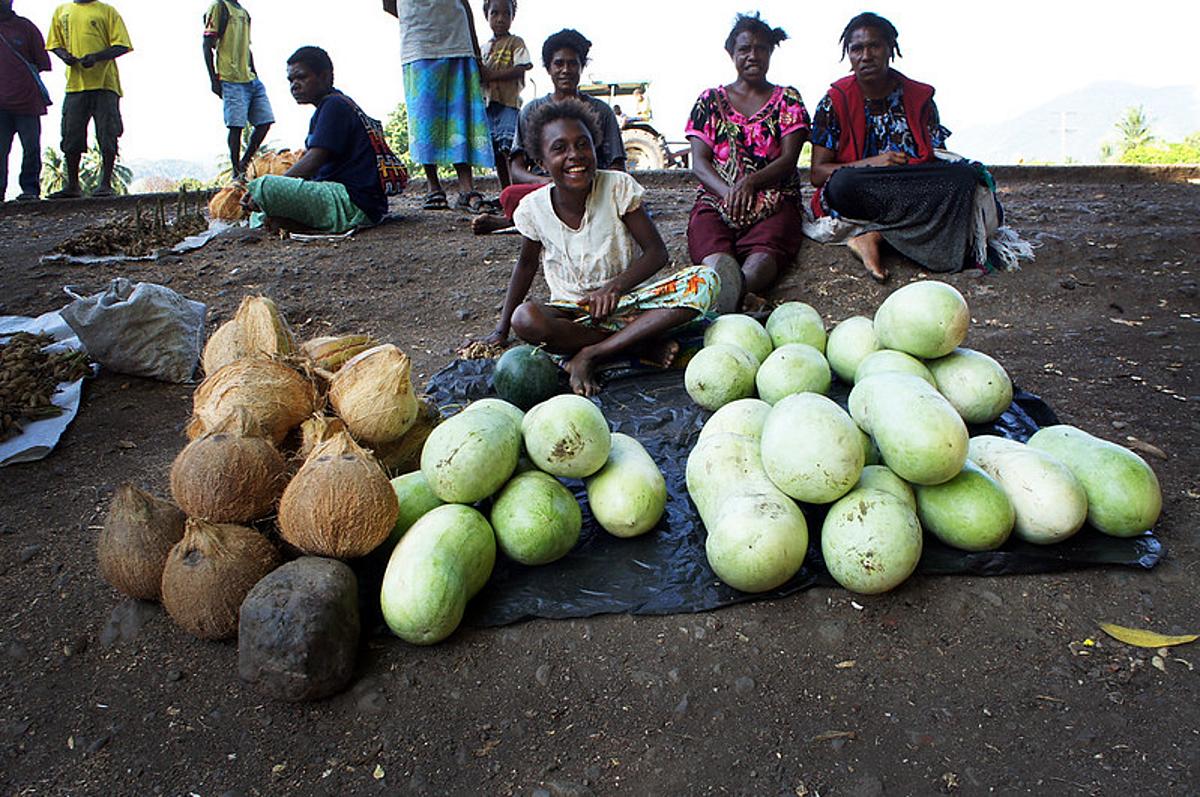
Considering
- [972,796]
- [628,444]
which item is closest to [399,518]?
[628,444]

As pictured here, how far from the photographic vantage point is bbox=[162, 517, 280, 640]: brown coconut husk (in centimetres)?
205

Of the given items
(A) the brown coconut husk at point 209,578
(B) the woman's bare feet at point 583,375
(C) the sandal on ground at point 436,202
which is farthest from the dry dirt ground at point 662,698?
(C) the sandal on ground at point 436,202

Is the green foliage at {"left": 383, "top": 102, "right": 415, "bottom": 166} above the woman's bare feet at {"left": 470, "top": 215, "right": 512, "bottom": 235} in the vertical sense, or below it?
above

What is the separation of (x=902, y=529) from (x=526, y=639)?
1097mm

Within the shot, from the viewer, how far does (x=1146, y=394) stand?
338 cm

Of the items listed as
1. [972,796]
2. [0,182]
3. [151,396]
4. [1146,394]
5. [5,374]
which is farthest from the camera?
[0,182]

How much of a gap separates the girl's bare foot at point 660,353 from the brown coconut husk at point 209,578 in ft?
8.09

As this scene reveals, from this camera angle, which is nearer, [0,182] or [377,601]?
[377,601]

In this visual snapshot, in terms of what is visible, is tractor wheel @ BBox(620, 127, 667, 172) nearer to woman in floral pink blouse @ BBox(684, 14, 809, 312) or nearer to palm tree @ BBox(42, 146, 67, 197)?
woman in floral pink blouse @ BBox(684, 14, 809, 312)

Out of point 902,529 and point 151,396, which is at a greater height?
point 902,529

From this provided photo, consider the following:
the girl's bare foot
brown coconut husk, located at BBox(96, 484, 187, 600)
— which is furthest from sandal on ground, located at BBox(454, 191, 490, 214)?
brown coconut husk, located at BBox(96, 484, 187, 600)

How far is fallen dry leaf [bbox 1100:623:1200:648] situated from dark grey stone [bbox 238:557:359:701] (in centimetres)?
204

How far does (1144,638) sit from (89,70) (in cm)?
1147

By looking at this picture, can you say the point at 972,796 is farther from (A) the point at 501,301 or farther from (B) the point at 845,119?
(B) the point at 845,119
